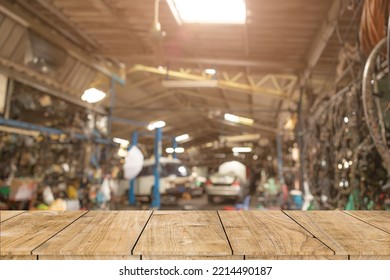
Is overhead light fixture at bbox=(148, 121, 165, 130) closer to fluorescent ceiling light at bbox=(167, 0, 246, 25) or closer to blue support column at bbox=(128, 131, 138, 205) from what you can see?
blue support column at bbox=(128, 131, 138, 205)

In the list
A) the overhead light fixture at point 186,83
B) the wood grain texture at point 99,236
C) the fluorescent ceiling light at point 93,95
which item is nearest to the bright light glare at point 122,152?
the fluorescent ceiling light at point 93,95

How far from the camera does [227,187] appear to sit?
5.16m

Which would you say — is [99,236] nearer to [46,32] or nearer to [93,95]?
[46,32]

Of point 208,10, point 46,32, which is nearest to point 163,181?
point 46,32

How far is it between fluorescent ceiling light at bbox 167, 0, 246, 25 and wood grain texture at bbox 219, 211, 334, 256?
163 cm

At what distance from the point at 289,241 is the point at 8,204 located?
2.76 meters

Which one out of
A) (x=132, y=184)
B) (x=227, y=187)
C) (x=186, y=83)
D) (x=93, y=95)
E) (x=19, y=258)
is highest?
(x=186, y=83)

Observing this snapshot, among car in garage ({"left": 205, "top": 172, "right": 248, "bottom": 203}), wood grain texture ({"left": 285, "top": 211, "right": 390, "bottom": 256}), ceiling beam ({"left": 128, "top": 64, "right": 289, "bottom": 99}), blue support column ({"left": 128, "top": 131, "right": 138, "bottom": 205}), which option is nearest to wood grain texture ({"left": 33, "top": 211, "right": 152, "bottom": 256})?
wood grain texture ({"left": 285, "top": 211, "right": 390, "bottom": 256})

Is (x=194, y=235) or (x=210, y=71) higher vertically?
(x=210, y=71)

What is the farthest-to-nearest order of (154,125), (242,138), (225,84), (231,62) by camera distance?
(242,138) → (225,84) → (231,62) → (154,125)

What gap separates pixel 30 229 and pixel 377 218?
1.00 metres

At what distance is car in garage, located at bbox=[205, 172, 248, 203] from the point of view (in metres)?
4.48

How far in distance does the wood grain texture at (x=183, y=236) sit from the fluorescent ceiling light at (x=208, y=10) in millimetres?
1591

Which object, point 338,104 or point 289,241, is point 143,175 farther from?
point 289,241
